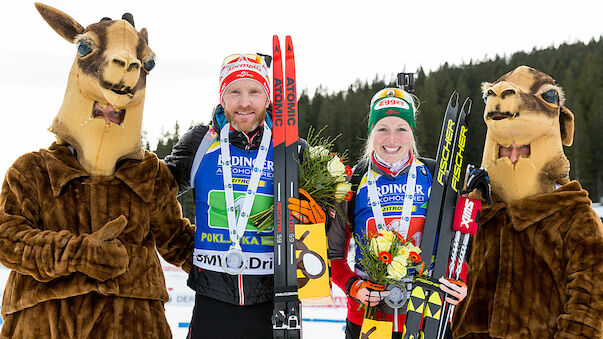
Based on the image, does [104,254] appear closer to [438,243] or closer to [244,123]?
[244,123]

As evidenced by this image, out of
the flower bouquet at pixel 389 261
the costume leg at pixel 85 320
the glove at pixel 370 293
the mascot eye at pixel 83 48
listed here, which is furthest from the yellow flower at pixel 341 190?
the mascot eye at pixel 83 48

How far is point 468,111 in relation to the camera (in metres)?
3.28

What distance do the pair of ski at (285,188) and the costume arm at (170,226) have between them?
0.62m

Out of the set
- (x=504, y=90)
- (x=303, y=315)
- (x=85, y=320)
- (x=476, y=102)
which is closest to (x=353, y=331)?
(x=85, y=320)

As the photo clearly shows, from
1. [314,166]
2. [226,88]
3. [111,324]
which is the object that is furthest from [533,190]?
[111,324]

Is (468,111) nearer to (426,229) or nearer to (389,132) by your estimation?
(389,132)

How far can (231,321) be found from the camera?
2.91 m

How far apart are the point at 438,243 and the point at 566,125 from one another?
1.10 m

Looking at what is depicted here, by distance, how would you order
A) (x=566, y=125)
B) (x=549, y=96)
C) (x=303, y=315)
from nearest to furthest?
(x=549, y=96), (x=566, y=125), (x=303, y=315)

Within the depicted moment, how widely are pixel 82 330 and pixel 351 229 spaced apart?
1507mm

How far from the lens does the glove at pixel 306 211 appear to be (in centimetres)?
287

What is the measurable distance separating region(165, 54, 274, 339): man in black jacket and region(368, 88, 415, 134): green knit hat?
0.61 meters

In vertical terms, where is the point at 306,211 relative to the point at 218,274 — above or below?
above

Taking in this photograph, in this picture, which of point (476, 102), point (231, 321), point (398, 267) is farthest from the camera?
point (476, 102)
